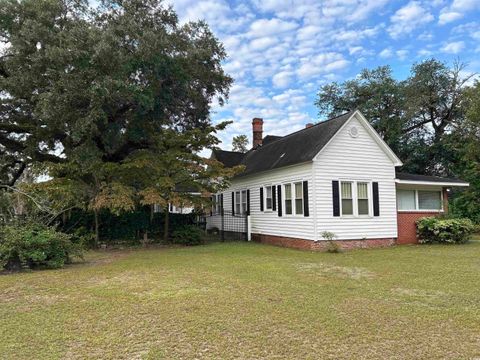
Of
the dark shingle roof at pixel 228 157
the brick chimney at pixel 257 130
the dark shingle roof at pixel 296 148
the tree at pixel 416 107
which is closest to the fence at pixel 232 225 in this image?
the dark shingle roof at pixel 296 148

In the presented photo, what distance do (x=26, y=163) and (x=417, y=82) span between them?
26428mm

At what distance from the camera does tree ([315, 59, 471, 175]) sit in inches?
1081

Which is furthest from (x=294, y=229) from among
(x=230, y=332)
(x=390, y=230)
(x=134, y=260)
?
(x=230, y=332)

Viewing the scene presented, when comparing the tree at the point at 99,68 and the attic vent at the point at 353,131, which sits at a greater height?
the tree at the point at 99,68

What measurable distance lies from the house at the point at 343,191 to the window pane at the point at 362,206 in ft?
0.13

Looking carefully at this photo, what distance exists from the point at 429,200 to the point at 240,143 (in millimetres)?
30571

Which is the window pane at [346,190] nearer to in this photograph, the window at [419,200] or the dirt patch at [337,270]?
the window at [419,200]

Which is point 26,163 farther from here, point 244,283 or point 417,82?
point 417,82

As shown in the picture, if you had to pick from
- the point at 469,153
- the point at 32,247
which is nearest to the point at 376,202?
the point at 32,247

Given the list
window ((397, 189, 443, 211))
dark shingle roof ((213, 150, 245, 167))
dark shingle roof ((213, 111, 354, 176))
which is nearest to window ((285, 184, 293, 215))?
dark shingle roof ((213, 111, 354, 176))

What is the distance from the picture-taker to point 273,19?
13930 millimetres

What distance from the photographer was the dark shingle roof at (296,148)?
14.5 meters

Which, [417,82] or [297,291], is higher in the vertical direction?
[417,82]

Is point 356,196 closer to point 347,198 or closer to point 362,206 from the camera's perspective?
point 347,198
